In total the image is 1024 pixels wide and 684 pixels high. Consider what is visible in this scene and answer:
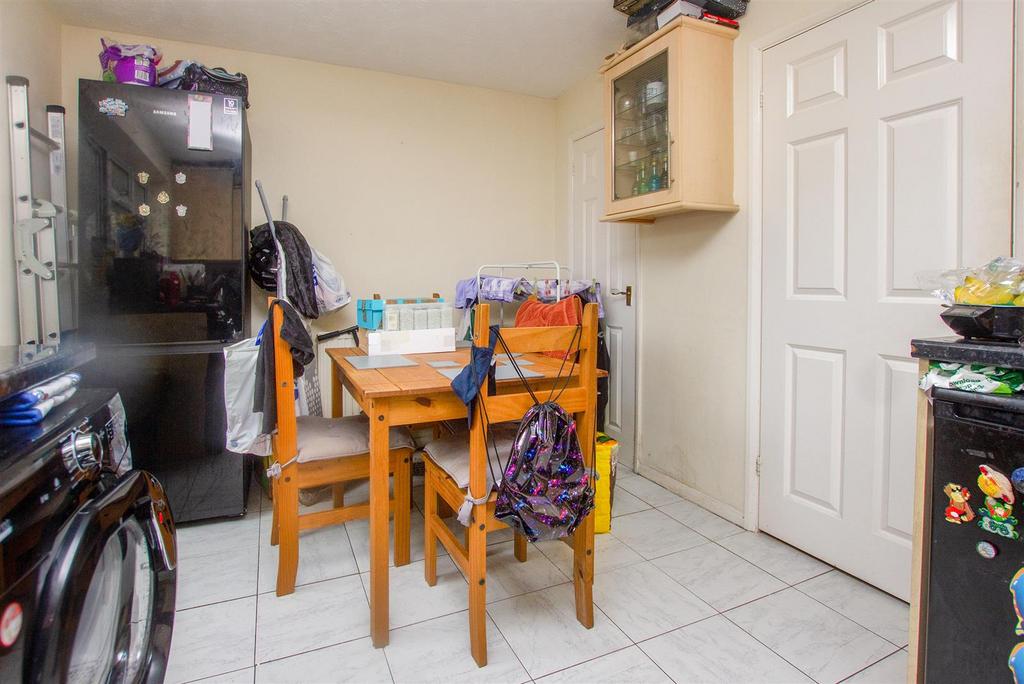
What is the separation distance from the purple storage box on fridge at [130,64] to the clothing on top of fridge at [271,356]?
1404 millimetres

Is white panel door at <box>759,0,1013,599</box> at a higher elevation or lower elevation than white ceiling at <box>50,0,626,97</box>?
lower

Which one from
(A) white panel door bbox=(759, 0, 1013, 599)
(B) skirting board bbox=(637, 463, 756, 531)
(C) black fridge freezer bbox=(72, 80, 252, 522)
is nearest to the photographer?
(A) white panel door bbox=(759, 0, 1013, 599)

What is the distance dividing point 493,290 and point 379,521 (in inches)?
68.3

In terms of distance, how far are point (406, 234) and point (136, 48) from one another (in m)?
1.60

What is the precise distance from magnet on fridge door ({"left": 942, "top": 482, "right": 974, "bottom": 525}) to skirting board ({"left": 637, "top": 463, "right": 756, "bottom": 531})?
1365 millimetres

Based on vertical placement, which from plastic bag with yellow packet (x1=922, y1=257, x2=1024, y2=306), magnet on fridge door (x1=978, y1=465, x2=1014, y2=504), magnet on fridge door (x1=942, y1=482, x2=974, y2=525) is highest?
plastic bag with yellow packet (x1=922, y1=257, x2=1024, y2=306)

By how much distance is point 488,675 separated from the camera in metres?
1.56

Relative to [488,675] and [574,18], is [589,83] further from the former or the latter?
[488,675]

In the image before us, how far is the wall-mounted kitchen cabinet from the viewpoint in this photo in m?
2.31

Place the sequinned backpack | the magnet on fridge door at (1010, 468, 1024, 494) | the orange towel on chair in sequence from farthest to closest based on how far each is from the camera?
the orange towel on chair < the sequinned backpack < the magnet on fridge door at (1010, 468, 1024, 494)

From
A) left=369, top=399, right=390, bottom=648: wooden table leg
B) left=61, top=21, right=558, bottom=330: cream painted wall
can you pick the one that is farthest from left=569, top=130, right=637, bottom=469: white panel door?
left=369, top=399, right=390, bottom=648: wooden table leg

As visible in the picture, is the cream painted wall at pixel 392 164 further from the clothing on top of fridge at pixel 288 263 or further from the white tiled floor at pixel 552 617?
the white tiled floor at pixel 552 617

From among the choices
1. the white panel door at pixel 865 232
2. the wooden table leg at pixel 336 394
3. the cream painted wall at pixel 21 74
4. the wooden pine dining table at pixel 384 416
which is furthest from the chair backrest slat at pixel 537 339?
the cream painted wall at pixel 21 74

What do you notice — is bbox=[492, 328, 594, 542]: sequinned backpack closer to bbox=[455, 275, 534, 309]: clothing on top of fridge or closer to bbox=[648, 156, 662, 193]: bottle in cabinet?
bbox=[648, 156, 662, 193]: bottle in cabinet
